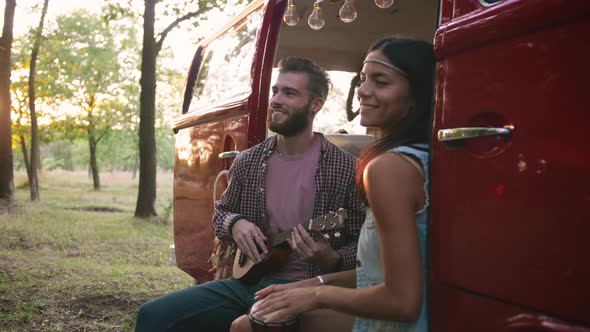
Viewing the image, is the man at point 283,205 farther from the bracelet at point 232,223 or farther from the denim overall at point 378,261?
the denim overall at point 378,261

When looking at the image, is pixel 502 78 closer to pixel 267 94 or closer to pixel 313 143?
pixel 313 143

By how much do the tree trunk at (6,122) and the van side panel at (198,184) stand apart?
10636 millimetres

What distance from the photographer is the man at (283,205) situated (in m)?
2.63

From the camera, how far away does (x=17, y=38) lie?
23.9m

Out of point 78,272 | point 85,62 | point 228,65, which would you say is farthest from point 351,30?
point 85,62

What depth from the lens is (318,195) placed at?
9.23ft

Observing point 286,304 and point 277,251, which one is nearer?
point 286,304

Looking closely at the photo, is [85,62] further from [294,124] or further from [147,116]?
[294,124]

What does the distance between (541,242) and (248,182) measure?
72.1 inches

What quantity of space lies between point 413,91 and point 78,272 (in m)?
6.20

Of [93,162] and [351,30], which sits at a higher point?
[351,30]

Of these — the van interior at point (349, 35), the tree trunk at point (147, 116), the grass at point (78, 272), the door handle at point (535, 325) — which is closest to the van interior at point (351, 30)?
the van interior at point (349, 35)

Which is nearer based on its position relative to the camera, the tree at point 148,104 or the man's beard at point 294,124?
the man's beard at point 294,124

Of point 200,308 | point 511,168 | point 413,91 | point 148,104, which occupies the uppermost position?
point 148,104
